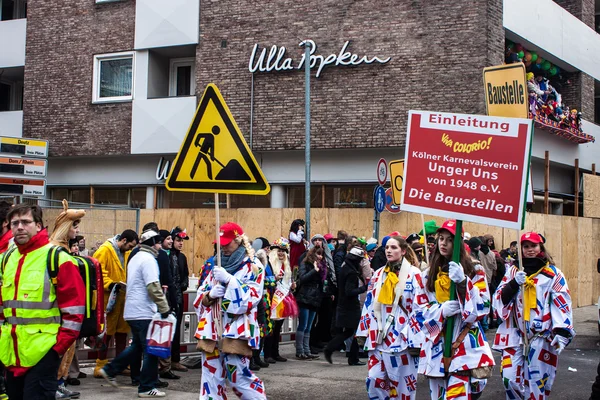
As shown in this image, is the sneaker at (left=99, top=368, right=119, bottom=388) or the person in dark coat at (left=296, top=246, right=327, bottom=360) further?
the person in dark coat at (left=296, top=246, right=327, bottom=360)

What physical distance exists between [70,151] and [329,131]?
8528 millimetres

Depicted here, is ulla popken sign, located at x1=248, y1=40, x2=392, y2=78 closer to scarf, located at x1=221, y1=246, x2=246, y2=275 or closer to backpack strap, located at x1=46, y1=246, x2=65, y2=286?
scarf, located at x1=221, y1=246, x2=246, y2=275

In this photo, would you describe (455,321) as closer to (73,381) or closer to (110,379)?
(110,379)

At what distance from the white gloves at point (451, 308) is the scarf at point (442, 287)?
143mm

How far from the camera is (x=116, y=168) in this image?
24375 mm

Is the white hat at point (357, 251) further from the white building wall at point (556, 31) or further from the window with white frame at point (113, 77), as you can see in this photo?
the window with white frame at point (113, 77)

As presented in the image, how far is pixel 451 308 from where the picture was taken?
6.41m

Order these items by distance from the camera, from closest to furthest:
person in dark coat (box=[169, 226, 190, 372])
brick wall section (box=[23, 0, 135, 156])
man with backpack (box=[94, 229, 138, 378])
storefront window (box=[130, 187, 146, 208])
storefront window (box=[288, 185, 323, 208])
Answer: man with backpack (box=[94, 229, 138, 378]) → person in dark coat (box=[169, 226, 190, 372]) → storefront window (box=[288, 185, 323, 208]) → brick wall section (box=[23, 0, 135, 156]) → storefront window (box=[130, 187, 146, 208])

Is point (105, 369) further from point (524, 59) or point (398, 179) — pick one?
point (524, 59)

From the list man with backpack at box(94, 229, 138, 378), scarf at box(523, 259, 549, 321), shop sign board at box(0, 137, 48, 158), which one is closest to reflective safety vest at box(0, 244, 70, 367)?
scarf at box(523, 259, 549, 321)

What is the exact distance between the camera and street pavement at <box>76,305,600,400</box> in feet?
32.0

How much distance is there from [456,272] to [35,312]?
3.12 m

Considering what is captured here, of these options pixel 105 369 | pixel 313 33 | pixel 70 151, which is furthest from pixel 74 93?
pixel 105 369

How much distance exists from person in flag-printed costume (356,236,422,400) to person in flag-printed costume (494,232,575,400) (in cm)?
86
